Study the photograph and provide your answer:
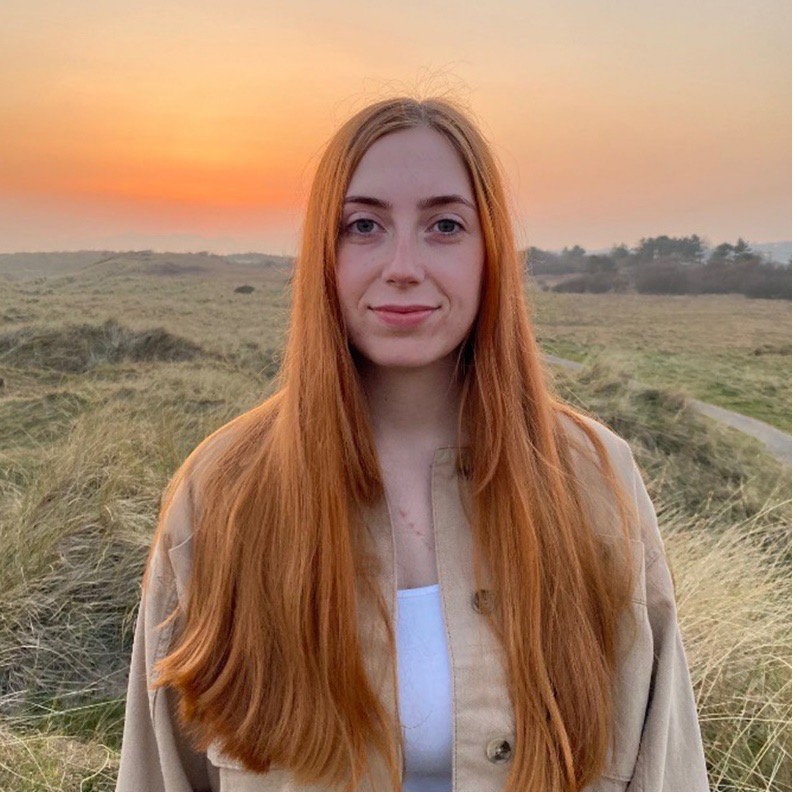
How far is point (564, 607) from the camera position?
1554 mm

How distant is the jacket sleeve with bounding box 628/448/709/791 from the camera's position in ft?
5.31

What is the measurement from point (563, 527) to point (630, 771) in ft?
1.72

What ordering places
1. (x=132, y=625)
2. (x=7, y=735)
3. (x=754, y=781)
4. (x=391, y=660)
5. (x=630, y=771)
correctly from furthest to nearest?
(x=132, y=625)
(x=7, y=735)
(x=754, y=781)
(x=630, y=771)
(x=391, y=660)

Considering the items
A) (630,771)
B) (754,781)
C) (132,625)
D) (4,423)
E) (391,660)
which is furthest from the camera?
(4,423)

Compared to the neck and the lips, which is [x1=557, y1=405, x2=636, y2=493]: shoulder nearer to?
the neck

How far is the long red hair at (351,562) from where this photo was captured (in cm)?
150

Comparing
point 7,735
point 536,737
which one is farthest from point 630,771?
point 7,735

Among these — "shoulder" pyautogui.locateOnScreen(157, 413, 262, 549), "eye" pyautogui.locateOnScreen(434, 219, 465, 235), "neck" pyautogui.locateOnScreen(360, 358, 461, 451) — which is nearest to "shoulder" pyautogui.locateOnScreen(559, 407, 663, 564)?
"neck" pyautogui.locateOnScreen(360, 358, 461, 451)

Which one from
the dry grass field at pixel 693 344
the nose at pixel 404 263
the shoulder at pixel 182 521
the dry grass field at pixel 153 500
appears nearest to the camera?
the nose at pixel 404 263

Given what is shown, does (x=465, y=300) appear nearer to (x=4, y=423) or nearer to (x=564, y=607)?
(x=564, y=607)

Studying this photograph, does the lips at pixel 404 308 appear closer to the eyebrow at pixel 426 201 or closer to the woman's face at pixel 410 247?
the woman's face at pixel 410 247

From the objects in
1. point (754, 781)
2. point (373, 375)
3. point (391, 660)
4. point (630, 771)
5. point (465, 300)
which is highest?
point (465, 300)

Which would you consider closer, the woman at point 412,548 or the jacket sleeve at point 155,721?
the woman at point 412,548

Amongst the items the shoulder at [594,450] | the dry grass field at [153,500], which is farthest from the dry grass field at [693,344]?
the shoulder at [594,450]
